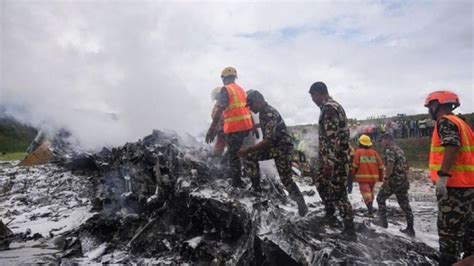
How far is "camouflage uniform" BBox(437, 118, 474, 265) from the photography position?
10.8 ft

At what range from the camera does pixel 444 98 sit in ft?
11.6

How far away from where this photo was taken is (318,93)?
15.1 feet

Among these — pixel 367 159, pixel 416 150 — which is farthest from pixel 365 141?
pixel 416 150

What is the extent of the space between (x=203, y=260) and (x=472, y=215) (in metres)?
2.80

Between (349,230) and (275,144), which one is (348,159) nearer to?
(349,230)

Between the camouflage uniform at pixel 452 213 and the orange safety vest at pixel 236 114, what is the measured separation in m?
2.93

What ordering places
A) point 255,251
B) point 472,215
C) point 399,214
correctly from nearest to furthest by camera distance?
point 472,215 → point 255,251 → point 399,214

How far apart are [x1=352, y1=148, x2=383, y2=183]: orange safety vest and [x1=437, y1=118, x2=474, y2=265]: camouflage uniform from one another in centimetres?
312

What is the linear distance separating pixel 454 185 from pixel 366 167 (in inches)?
129

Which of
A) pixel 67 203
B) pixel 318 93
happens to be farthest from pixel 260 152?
pixel 67 203

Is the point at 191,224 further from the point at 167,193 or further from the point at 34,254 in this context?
the point at 34,254

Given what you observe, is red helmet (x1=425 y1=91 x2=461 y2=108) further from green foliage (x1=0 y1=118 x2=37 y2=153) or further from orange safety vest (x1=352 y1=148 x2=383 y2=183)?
green foliage (x1=0 y1=118 x2=37 y2=153)

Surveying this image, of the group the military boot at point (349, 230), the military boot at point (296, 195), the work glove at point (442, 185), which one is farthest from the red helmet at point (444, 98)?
the military boot at point (296, 195)

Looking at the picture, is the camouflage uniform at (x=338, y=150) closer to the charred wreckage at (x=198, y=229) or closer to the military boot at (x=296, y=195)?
the charred wreckage at (x=198, y=229)
